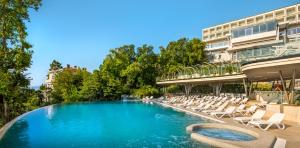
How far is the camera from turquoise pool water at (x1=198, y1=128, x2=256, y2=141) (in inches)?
432

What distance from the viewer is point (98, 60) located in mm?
57125

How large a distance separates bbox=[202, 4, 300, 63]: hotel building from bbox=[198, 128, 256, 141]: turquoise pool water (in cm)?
502

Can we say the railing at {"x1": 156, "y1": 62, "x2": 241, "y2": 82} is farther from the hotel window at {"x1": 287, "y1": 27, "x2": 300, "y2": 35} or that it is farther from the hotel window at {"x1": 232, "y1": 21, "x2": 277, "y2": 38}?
the hotel window at {"x1": 287, "y1": 27, "x2": 300, "y2": 35}

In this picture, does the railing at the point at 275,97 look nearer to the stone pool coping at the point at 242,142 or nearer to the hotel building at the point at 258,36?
the hotel building at the point at 258,36

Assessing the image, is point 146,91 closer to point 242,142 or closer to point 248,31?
point 248,31

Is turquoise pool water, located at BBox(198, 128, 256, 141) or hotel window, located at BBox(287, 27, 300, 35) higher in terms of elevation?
hotel window, located at BBox(287, 27, 300, 35)

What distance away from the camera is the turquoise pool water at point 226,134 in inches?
432

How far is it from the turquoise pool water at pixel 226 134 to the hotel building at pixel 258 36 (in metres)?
5.02

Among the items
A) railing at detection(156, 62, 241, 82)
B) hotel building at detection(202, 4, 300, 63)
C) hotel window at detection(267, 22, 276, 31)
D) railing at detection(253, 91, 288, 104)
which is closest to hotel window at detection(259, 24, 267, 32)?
hotel building at detection(202, 4, 300, 63)

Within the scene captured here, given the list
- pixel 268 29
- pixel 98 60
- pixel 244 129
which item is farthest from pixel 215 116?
pixel 98 60

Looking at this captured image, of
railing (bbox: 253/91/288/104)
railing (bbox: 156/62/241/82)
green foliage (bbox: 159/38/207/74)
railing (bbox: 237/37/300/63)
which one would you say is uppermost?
green foliage (bbox: 159/38/207/74)

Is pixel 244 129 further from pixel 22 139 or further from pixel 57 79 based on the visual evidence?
pixel 57 79

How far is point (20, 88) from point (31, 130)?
7.87ft

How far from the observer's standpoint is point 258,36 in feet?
143
